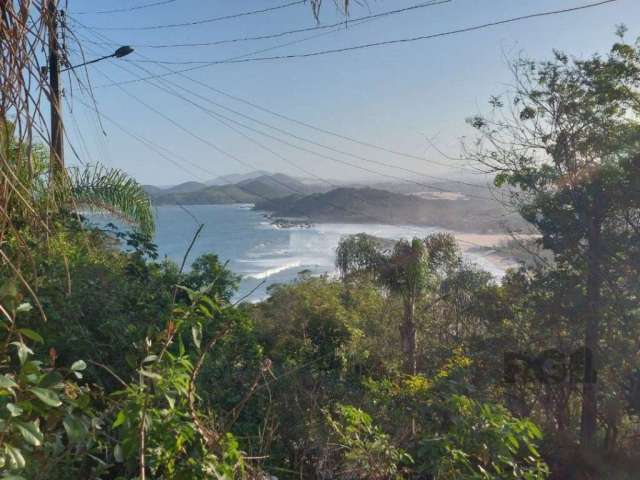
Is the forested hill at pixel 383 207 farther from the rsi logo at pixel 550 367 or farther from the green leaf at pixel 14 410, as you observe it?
the green leaf at pixel 14 410

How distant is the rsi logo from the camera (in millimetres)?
8688

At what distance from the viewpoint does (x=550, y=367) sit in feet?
29.7

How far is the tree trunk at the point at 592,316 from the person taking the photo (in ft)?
27.2

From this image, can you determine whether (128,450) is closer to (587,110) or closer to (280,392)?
(280,392)

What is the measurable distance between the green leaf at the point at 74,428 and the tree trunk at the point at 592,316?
8.80 meters

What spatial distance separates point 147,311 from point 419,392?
1.75 m

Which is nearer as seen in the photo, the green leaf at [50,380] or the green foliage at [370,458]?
the green leaf at [50,380]

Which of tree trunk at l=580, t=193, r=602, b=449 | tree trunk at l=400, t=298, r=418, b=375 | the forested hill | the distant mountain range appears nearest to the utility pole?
tree trunk at l=580, t=193, r=602, b=449

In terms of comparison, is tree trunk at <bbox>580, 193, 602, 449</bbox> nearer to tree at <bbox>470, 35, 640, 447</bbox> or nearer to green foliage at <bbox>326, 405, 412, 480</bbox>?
tree at <bbox>470, 35, 640, 447</bbox>

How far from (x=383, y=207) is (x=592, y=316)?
4138 centimetres

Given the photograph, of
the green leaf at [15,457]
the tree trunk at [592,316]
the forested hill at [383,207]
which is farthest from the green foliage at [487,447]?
the forested hill at [383,207]

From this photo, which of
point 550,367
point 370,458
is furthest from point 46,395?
point 550,367

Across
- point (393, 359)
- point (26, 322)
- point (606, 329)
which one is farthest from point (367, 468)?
point (393, 359)

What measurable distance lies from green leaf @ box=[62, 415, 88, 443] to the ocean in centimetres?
3068
